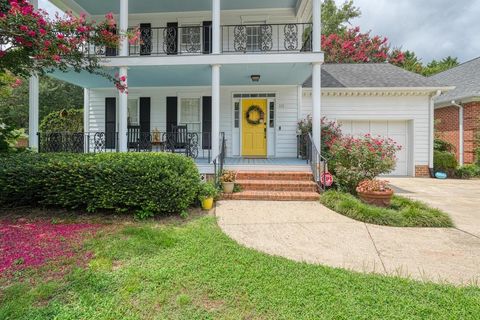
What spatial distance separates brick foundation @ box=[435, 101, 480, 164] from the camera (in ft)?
38.5

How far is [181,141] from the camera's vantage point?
31.1 feet

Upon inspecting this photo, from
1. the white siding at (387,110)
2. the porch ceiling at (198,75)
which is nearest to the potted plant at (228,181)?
the porch ceiling at (198,75)

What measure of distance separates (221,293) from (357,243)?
7.97 ft

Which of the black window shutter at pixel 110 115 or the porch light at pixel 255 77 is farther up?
the porch light at pixel 255 77

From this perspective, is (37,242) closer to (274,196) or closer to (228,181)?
(228,181)

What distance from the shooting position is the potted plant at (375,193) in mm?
6020

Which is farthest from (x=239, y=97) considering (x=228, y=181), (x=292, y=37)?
(x=228, y=181)

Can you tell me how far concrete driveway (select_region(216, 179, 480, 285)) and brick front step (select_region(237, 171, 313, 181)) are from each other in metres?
1.23

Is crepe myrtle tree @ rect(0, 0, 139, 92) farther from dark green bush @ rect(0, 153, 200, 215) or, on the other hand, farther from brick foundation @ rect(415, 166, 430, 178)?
brick foundation @ rect(415, 166, 430, 178)

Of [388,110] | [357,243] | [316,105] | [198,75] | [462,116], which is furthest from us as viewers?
[462,116]

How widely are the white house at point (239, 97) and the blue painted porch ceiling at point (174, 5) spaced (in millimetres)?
36

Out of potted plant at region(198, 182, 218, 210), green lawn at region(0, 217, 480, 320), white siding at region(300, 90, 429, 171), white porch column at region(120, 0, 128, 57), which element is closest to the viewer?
green lawn at region(0, 217, 480, 320)

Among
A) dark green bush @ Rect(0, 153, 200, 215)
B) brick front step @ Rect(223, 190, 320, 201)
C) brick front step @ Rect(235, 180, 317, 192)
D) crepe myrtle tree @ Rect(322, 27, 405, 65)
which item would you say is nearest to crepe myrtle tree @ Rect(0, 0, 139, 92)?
dark green bush @ Rect(0, 153, 200, 215)

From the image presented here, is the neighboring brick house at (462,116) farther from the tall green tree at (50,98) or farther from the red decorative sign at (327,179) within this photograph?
the tall green tree at (50,98)
